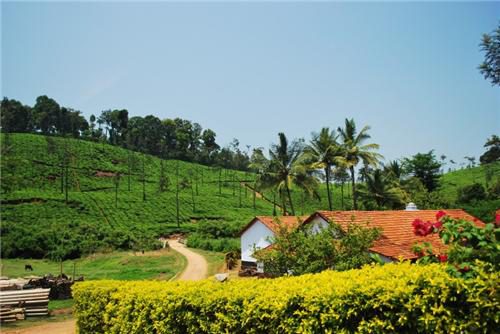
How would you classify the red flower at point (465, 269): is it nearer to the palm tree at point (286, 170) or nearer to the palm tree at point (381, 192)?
the palm tree at point (286, 170)

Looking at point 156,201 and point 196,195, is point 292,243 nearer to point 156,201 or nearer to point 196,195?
point 156,201

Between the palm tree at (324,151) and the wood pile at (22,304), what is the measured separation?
23.3 metres

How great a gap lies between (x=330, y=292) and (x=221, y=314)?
5.32 feet

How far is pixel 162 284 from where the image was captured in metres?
6.89

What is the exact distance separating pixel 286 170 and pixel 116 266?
51.8 feet

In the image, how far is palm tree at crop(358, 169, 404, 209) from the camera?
4115cm

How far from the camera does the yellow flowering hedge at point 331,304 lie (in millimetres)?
3721

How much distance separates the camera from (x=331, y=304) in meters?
4.36

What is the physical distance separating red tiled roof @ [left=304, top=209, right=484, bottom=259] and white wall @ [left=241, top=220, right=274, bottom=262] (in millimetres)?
9113

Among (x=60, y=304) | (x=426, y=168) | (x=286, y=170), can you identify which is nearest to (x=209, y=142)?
(x=426, y=168)

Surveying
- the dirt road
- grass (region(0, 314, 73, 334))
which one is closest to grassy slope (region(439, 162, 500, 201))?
grass (region(0, 314, 73, 334))

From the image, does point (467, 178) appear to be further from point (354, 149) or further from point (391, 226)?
point (391, 226)

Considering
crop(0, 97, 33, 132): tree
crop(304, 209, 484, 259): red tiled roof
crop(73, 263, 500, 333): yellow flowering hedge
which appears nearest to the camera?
crop(73, 263, 500, 333): yellow flowering hedge

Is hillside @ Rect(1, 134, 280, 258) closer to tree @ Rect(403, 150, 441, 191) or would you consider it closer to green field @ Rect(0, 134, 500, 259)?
green field @ Rect(0, 134, 500, 259)
